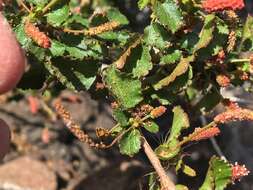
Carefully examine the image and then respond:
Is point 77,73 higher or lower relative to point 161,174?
higher

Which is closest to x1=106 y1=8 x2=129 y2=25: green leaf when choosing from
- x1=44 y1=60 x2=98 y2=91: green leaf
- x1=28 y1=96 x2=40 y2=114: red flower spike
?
x1=44 y1=60 x2=98 y2=91: green leaf

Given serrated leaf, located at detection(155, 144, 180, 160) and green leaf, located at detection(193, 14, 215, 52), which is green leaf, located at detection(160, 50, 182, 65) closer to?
green leaf, located at detection(193, 14, 215, 52)

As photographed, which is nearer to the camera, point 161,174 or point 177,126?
point 161,174

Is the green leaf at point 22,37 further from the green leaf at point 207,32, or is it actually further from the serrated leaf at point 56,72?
the green leaf at point 207,32

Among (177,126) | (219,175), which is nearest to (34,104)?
(177,126)

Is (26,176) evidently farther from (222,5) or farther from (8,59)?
(222,5)
